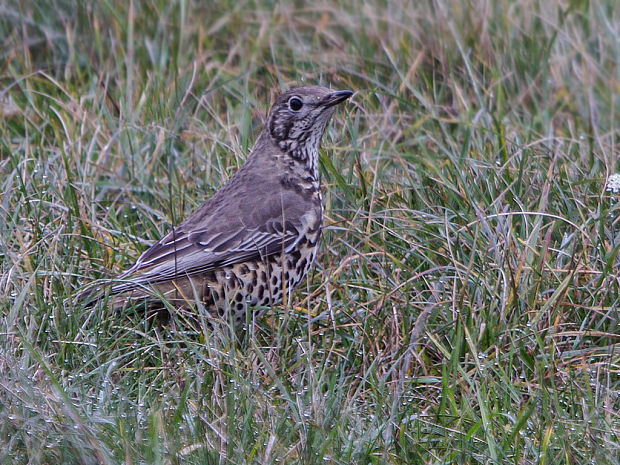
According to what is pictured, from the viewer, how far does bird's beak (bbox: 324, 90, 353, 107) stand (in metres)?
5.03

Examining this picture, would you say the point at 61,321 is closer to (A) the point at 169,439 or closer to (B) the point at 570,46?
(A) the point at 169,439

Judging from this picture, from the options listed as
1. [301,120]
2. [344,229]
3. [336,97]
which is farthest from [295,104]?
[344,229]

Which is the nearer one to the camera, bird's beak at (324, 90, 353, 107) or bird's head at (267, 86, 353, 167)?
bird's beak at (324, 90, 353, 107)

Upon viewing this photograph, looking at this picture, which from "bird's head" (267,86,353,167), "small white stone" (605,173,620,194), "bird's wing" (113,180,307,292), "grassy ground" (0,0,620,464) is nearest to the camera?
"grassy ground" (0,0,620,464)

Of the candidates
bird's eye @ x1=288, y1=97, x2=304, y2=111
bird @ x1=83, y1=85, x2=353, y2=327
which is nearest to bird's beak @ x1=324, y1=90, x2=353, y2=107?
bird @ x1=83, y1=85, x2=353, y2=327

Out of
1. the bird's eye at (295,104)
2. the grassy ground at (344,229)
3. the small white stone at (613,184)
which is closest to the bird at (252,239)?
the bird's eye at (295,104)

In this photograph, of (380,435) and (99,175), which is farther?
(99,175)

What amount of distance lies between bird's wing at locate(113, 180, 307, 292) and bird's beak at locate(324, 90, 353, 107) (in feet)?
1.51

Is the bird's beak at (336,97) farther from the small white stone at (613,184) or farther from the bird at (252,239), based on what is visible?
the small white stone at (613,184)

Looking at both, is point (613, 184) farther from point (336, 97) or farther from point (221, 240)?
point (221, 240)

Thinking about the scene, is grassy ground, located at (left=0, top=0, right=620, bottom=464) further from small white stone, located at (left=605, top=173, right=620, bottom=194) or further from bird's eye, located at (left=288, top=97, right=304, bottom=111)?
bird's eye, located at (left=288, top=97, right=304, bottom=111)

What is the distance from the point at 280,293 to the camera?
4855mm

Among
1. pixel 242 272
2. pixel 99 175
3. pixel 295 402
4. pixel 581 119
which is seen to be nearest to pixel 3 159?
pixel 99 175

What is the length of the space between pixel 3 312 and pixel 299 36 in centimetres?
339
